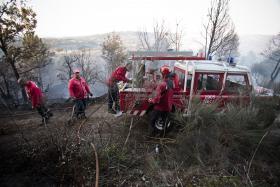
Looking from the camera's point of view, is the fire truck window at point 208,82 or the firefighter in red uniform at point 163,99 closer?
the firefighter in red uniform at point 163,99

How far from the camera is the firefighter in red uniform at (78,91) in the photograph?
18.1ft

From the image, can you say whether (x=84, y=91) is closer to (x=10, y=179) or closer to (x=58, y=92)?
(x=10, y=179)

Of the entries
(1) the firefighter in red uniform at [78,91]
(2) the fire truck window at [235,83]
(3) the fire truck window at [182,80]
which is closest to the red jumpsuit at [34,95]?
(1) the firefighter in red uniform at [78,91]

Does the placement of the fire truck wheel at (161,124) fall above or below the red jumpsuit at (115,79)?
below

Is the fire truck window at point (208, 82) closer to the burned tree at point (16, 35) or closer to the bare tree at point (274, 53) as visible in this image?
the burned tree at point (16, 35)

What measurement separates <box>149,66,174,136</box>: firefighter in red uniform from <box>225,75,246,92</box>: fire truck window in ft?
6.40

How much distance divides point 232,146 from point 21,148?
Answer: 4.63m

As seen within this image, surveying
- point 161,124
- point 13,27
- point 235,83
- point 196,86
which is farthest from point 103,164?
Result: point 13,27

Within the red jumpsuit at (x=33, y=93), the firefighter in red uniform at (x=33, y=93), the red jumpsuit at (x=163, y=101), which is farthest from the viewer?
the red jumpsuit at (x=33, y=93)

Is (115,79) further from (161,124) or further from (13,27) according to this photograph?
(13,27)

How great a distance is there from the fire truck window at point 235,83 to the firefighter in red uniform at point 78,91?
14.8 ft

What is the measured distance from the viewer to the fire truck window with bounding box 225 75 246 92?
17.2 ft

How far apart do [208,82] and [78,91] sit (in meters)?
4.09

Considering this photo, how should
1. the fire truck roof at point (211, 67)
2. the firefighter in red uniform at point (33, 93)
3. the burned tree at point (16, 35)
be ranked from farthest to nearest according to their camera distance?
the burned tree at point (16, 35), the firefighter in red uniform at point (33, 93), the fire truck roof at point (211, 67)
